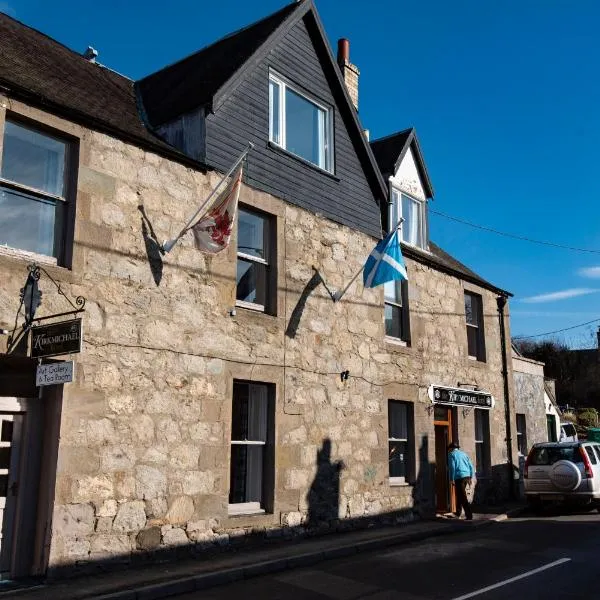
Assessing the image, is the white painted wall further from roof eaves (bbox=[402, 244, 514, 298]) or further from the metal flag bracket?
the metal flag bracket

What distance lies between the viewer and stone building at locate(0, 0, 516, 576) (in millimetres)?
8539

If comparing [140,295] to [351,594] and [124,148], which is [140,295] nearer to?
[124,148]

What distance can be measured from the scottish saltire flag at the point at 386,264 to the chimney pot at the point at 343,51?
6406 mm

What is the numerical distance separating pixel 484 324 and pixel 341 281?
22.5ft

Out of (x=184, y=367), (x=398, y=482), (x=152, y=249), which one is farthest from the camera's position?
(x=398, y=482)

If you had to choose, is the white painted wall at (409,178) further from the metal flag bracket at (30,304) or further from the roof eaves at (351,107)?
the metal flag bracket at (30,304)

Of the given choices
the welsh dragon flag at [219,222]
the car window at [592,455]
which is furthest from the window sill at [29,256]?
the car window at [592,455]

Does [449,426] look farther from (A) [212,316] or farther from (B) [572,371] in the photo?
(B) [572,371]

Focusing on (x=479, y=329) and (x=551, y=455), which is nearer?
(x=551, y=455)

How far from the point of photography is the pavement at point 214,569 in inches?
293

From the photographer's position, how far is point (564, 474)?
1612 cm

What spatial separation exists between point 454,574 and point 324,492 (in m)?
3.46

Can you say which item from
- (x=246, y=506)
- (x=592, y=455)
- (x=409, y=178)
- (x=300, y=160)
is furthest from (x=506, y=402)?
(x=246, y=506)

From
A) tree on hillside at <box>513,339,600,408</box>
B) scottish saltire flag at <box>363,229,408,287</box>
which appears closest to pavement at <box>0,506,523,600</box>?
scottish saltire flag at <box>363,229,408,287</box>
